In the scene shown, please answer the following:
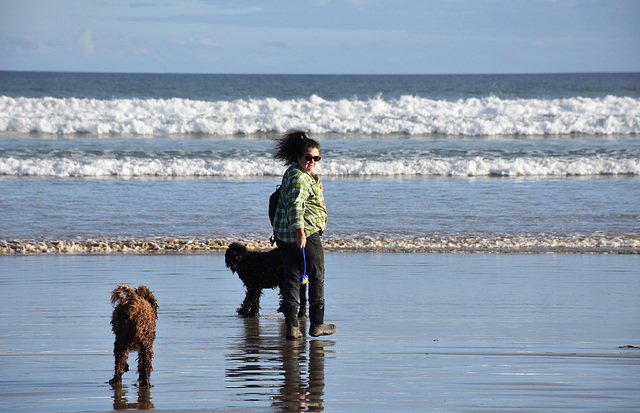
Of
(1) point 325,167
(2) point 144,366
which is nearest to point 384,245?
(2) point 144,366

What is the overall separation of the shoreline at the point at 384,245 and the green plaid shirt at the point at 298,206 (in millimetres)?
4612

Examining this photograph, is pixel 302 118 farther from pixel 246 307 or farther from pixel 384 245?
pixel 246 307

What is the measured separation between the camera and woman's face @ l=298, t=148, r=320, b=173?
5.59 m

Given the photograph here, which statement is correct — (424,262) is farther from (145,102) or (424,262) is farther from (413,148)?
(145,102)

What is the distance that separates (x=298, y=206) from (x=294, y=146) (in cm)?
56

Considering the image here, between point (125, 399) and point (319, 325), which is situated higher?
point (319, 325)

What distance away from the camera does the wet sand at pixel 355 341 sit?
4.20m

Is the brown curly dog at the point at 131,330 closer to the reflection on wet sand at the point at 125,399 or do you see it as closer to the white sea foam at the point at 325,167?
the reflection on wet sand at the point at 125,399

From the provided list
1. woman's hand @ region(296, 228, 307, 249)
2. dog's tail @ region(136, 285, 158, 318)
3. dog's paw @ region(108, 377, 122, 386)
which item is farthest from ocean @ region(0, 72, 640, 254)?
dog's paw @ region(108, 377, 122, 386)

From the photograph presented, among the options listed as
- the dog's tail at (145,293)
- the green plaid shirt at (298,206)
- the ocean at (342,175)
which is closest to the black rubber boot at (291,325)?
the green plaid shirt at (298,206)

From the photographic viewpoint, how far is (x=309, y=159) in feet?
18.4

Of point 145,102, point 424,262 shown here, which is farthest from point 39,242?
point 145,102

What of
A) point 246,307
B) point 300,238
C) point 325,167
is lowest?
point 246,307

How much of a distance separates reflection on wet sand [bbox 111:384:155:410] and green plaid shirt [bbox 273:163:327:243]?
179 cm
